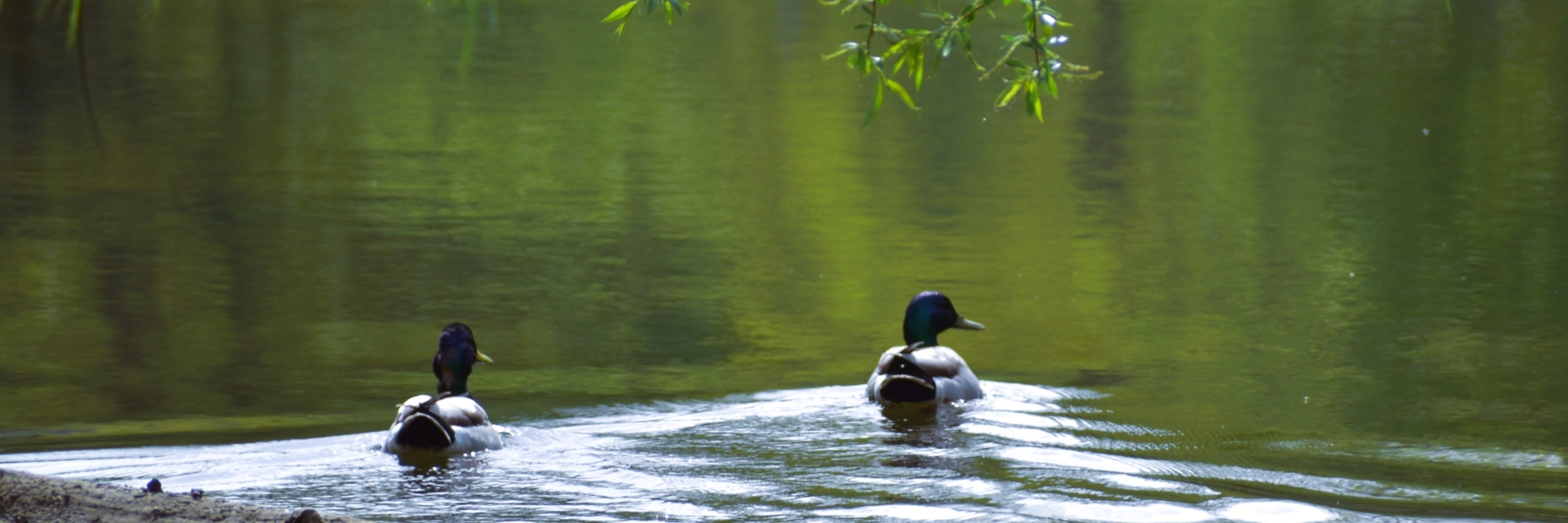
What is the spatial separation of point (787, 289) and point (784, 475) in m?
6.47

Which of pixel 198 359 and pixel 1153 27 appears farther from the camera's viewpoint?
pixel 1153 27

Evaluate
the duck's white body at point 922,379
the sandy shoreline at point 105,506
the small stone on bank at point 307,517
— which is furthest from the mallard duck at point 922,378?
the small stone on bank at point 307,517

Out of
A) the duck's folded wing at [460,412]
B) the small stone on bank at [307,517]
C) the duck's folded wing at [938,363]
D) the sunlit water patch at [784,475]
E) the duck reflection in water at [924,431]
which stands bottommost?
the duck reflection in water at [924,431]

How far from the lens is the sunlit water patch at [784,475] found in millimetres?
6855

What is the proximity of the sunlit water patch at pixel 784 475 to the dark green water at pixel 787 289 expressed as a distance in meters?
0.03

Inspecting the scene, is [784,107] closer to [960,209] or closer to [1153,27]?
[960,209]

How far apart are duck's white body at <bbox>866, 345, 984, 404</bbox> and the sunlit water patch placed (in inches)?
8.4

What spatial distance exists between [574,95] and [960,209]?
47.7ft

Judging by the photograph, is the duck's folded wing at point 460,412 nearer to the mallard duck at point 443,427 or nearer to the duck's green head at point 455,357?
the mallard duck at point 443,427

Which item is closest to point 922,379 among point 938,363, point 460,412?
point 938,363

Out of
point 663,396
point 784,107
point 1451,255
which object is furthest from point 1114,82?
point 663,396

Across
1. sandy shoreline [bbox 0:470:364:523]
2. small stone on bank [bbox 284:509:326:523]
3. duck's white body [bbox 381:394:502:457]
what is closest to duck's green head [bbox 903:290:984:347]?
duck's white body [bbox 381:394:502:457]

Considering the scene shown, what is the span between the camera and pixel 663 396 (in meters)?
9.68

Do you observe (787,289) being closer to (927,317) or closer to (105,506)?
(927,317)
